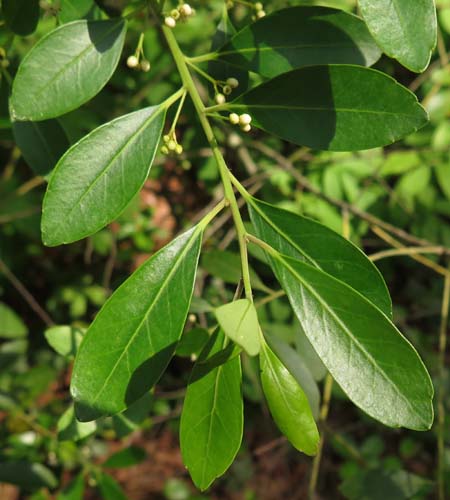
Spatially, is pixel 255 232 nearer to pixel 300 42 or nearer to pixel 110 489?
pixel 300 42

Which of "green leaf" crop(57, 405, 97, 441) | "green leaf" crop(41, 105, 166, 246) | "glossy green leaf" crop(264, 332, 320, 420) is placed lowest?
"glossy green leaf" crop(264, 332, 320, 420)

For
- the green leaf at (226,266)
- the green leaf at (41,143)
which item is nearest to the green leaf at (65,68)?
the green leaf at (41,143)

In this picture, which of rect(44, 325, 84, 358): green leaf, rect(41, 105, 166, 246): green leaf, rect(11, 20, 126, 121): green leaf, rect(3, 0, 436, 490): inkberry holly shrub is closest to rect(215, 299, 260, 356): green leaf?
rect(3, 0, 436, 490): inkberry holly shrub

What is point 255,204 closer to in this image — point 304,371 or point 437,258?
point 304,371

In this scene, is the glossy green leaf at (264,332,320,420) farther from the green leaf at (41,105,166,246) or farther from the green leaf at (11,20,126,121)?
the green leaf at (11,20,126,121)

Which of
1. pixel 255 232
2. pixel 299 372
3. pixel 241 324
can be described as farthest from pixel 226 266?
pixel 241 324

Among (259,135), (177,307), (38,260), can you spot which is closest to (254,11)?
(177,307)
